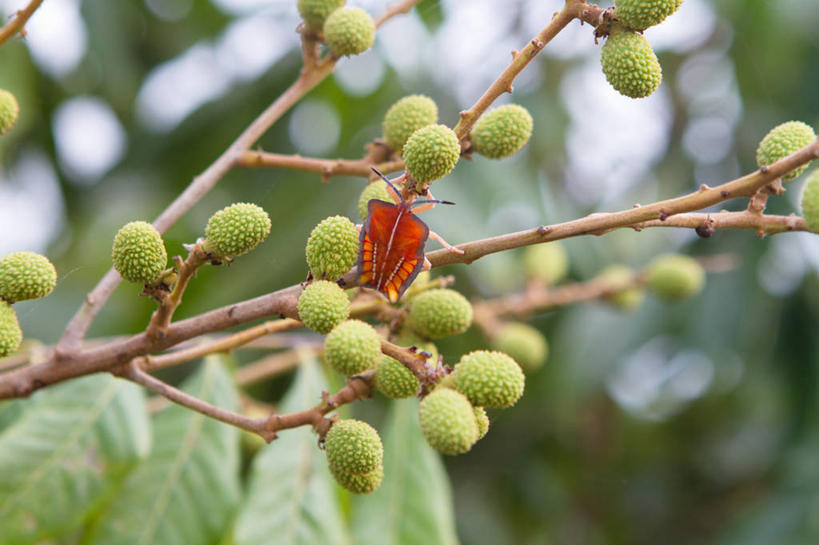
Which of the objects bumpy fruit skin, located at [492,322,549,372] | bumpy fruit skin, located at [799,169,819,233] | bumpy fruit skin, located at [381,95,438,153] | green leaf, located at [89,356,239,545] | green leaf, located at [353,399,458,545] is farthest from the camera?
bumpy fruit skin, located at [492,322,549,372]

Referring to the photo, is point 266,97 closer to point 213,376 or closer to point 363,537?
point 213,376

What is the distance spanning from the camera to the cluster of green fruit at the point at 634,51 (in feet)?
3.04

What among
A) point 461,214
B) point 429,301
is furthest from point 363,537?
point 461,214

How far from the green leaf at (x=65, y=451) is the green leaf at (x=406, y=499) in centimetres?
51

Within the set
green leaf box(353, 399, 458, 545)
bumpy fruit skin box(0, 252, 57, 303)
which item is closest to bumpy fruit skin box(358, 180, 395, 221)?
bumpy fruit skin box(0, 252, 57, 303)

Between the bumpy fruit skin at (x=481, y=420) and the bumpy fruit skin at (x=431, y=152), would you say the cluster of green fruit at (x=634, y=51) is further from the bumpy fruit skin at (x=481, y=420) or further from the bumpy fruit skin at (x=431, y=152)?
the bumpy fruit skin at (x=481, y=420)

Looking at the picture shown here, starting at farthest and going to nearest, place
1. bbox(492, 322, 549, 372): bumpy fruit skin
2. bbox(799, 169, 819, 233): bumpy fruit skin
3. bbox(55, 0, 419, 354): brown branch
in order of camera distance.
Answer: bbox(492, 322, 549, 372): bumpy fruit skin, bbox(55, 0, 419, 354): brown branch, bbox(799, 169, 819, 233): bumpy fruit skin

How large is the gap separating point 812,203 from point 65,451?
1287 millimetres

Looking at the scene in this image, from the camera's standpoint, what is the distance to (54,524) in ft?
4.39

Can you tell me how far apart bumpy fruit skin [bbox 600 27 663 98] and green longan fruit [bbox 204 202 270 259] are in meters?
0.46

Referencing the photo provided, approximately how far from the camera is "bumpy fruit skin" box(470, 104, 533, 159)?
110 cm

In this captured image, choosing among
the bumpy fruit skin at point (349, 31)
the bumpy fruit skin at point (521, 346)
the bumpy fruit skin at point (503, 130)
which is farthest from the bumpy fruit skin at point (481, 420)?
the bumpy fruit skin at point (521, 346)

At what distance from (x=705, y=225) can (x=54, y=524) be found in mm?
1163

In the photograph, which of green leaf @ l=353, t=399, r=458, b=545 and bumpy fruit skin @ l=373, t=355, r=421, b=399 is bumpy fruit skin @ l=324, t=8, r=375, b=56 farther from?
green leaf @ l=353, t=399, r=458, b=545
